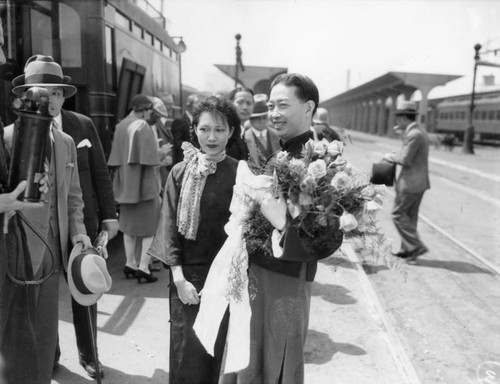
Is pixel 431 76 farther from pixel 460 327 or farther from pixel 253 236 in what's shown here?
pixel 253 236

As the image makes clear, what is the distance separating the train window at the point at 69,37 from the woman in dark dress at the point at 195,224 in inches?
135

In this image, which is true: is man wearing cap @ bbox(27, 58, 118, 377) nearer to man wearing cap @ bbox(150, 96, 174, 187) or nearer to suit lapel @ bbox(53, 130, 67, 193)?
suit lapel @ bbox(53, 130, 67, 193)

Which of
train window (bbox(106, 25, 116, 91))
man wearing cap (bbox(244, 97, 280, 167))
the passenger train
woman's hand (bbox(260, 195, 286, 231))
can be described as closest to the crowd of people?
woman's hand (bbox(260, 195, 286, 231))

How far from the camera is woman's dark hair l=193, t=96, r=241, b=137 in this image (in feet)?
8.13

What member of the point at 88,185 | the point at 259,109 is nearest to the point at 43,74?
the point at 88,185

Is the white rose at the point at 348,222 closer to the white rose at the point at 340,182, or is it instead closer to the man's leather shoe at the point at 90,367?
the white rose at the point at 340,182

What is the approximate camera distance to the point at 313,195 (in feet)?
6.09

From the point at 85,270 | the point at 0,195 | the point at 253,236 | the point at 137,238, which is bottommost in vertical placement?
the point at 137,238

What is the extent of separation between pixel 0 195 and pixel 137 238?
3141 mm

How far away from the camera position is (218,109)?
97.6 inches

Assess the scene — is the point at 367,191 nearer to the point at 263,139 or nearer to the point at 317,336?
the point at 317,336

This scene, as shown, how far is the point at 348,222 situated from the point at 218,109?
1.07 m

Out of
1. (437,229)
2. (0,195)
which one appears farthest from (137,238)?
(437,229)

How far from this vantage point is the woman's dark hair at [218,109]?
2.48 metres
